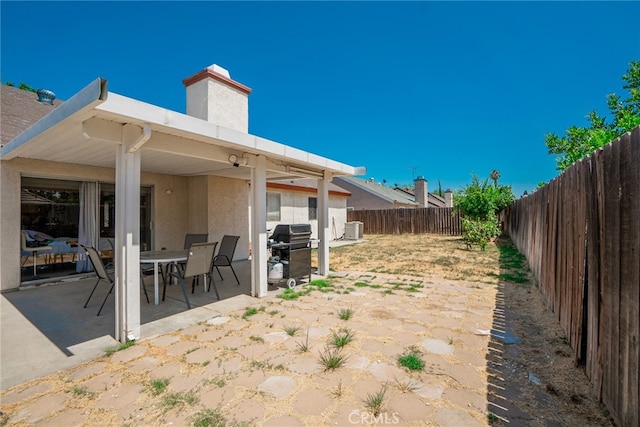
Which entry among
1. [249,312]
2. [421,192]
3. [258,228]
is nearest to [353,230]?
[258,228]

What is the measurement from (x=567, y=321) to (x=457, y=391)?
191cm

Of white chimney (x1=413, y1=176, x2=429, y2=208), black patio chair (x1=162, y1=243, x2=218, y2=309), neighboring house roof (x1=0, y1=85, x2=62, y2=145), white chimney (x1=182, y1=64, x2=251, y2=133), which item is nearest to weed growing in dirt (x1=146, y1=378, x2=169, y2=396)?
black patio chair (x1=162, y1=243, x2=218, y2=309)

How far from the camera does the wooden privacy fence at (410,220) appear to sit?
19859 mm

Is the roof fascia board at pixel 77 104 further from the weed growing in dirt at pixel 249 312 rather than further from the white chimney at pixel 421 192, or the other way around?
the white chimney at pixel 421 192

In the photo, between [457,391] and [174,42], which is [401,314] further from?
[174,42]

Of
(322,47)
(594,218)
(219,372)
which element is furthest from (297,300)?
(322,47)

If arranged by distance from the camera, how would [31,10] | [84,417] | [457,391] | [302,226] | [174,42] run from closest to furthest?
1. [84,417]
2. [457,391]
3. [302,226]
4. [31,10]
5. [174,42]

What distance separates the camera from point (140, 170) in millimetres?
5371

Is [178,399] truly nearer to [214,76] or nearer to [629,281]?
[629,281]

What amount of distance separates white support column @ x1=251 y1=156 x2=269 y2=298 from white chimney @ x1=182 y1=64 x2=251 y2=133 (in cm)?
129

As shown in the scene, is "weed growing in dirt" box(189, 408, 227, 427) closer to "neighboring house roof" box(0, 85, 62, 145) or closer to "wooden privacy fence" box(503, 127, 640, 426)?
"wooden privacy fence" box(503, 127, 640, 426)

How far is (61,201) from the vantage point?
6621 millimetres

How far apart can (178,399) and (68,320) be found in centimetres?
291

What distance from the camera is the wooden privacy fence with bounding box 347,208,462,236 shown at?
19.9 metres
